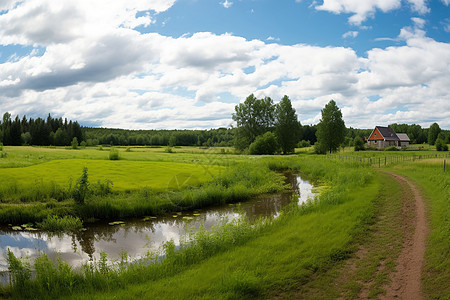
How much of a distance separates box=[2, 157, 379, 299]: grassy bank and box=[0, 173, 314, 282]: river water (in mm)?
3094

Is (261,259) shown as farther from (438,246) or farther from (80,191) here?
(80,191)

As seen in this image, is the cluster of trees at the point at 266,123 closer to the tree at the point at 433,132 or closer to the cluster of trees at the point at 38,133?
the cluster of trees at the point at 38,133

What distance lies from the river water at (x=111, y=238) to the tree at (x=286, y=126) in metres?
61.6

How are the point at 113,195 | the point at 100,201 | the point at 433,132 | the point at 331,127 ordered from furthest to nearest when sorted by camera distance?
the point at 433,132 < the point at 331,127 < the point at 113,195 < the point at 100,201

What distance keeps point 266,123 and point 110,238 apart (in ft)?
235

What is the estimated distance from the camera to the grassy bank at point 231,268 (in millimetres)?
6871

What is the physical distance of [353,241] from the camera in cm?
1004

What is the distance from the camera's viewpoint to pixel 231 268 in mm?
8000

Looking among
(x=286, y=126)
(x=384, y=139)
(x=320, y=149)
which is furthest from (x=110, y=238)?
(x=384, y=139)

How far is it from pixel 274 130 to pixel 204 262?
245ft

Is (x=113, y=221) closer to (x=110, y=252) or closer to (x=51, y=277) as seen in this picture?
(x=110, y=252)

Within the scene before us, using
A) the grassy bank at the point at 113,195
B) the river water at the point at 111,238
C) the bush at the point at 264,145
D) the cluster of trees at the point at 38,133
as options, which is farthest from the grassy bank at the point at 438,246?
the cluster of trees at the point at 38,133

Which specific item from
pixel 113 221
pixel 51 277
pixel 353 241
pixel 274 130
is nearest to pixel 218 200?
pixel 113 221

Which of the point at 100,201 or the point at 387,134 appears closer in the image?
the point at 100,201
